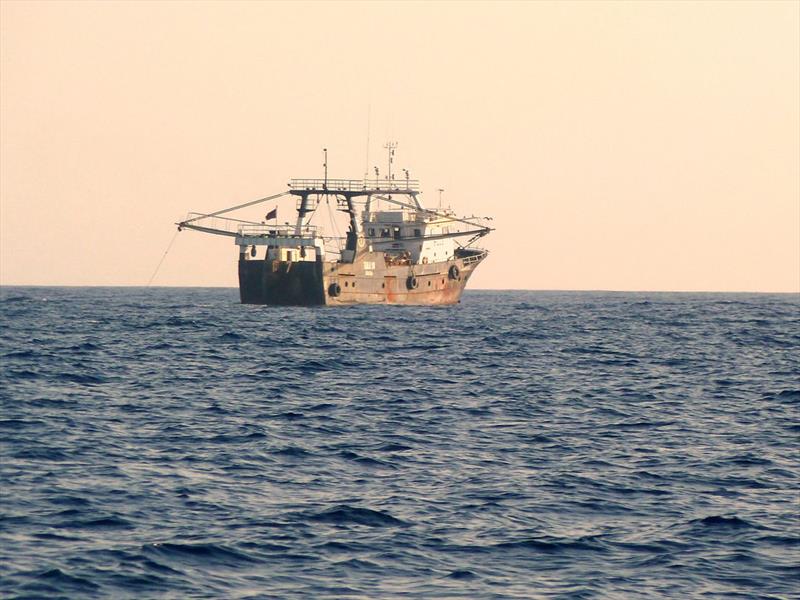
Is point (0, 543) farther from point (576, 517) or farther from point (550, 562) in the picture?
point (576, 517)

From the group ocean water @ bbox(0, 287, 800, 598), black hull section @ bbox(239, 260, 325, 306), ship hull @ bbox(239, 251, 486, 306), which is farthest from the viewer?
ship hull @ bbox(239, 251, 486, 306)

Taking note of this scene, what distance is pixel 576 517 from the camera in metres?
18.9

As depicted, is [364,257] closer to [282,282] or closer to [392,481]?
[282,282]

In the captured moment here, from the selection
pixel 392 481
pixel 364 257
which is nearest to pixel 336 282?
pixel 364 257

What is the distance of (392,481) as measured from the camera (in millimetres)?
21469

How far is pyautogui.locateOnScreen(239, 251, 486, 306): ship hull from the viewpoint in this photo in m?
98.6

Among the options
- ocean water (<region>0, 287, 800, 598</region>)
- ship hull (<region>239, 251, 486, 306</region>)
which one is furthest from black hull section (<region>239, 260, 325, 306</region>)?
ocean water (<region>0, 287, 800, 598</region>)

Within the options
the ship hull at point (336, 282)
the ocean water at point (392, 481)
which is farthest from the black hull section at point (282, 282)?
the ocean water at point (392, 481)

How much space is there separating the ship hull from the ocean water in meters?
52.7

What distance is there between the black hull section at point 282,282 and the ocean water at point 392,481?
5247 centimetres

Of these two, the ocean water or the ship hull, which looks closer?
the ocean water

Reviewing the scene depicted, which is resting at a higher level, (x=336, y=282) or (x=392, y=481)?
(x=336, y=282)

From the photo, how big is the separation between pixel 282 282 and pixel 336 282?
4564mm

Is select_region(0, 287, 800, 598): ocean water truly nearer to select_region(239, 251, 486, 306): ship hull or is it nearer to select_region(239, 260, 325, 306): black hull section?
select_region(239, 260, 325, 306): black hull section
